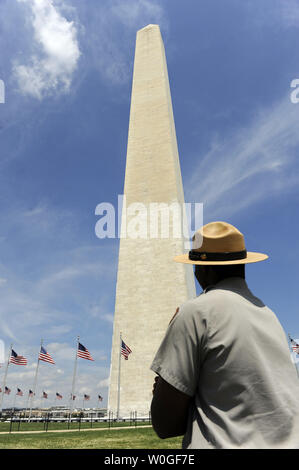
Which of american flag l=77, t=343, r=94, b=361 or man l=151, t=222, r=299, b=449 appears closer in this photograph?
man l=151, t=222, r=299, b=449

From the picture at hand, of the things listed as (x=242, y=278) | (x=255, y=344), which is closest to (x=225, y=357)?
(x=255, y=344)

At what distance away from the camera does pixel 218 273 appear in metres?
1.93

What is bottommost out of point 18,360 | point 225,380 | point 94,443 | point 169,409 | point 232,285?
point 94,443

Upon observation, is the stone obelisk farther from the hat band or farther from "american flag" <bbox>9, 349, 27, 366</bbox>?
the hat band

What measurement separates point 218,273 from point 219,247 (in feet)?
0.43

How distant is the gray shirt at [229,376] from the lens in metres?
1.53

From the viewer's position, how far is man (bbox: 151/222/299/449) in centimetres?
153

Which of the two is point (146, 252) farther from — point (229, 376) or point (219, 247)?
point (229, 376)

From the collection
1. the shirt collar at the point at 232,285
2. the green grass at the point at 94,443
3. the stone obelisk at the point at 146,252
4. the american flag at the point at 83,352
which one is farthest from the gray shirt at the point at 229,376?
the stone obelisk at the point at 146,252

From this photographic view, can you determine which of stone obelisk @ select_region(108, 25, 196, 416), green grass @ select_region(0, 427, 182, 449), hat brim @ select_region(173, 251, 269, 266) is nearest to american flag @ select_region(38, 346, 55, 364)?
stone obelisk @ select_region(108, 25, 196, 416)

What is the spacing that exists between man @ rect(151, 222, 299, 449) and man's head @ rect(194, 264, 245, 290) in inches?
8.0

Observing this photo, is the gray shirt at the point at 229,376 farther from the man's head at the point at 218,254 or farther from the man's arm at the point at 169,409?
the man's head at the point at 218,254

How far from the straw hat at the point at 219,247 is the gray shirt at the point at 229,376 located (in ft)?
0.91

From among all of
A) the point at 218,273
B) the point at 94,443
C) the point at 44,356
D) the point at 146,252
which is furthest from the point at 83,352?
the point at 218,273
